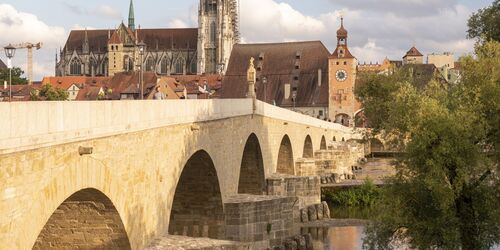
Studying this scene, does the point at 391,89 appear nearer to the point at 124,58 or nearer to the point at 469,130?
the point at 469,130

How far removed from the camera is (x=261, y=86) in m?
111

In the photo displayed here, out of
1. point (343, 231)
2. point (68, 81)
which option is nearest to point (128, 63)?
point (68, 81)

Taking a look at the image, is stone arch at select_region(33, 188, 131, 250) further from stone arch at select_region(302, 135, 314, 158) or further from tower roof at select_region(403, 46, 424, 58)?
tower roof at select_region(403, 46, 424, 58)

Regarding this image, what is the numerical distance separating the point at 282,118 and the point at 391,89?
1941 cm

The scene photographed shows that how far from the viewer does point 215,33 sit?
15438 centimetres

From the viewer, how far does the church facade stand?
152 meters

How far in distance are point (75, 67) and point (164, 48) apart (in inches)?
771

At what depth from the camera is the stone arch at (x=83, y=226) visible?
15.3 m

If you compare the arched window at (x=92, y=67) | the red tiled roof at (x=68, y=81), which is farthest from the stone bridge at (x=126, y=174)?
the arched window at (x=92, y=67)

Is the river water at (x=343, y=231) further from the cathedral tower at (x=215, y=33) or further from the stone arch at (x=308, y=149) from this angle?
the cathedral tower at (x=215, y=33)

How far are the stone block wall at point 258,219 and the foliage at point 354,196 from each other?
20.3 m

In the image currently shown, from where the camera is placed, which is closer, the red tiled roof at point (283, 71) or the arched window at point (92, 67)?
the red tiled roof at point (283, 71)

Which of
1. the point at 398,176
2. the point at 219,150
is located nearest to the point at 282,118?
the point at 219,150

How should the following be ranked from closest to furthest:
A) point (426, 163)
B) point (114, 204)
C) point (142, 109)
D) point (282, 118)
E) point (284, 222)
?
1. point (114, 204)
2. point (142, 109)
3. point (426, 163)
4. point (284, 222)
5. point (282, 118)
